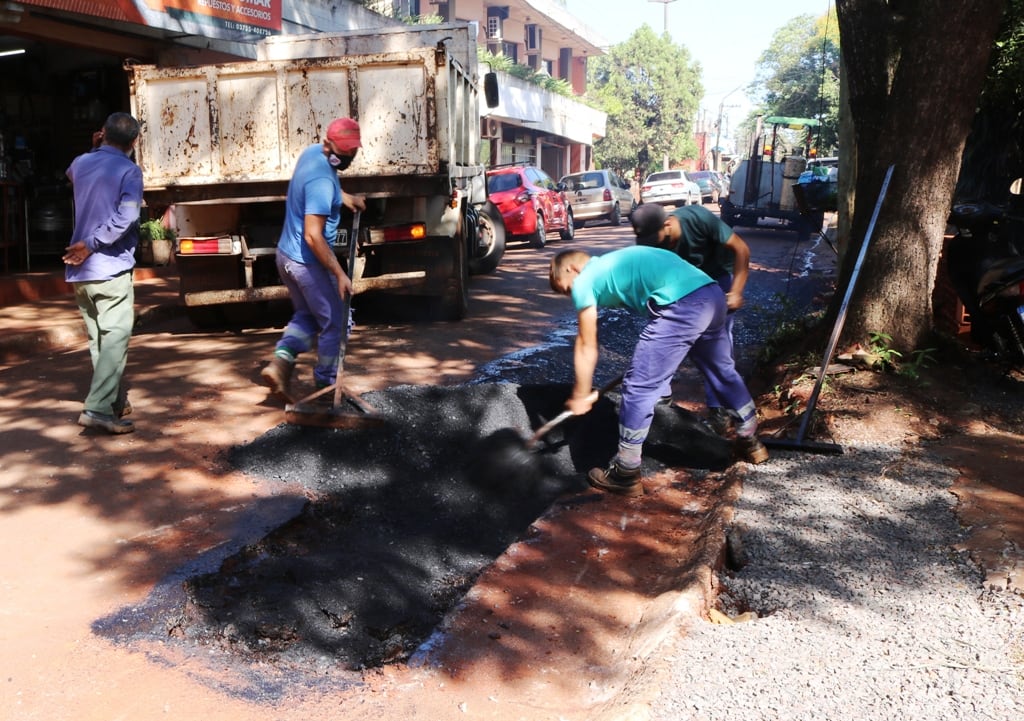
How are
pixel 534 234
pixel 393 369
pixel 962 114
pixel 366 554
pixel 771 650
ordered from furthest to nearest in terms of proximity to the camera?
1. pixel 534 234
2. pixel 393 369
3. pixel 962 114
4. pixel 366 554
5. pixel 771 650

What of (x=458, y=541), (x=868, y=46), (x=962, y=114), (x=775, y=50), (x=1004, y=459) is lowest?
(x=458, y=541)

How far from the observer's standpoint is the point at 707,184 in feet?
114

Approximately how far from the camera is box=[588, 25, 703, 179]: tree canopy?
165 ft

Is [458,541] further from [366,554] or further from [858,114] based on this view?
[858,114]

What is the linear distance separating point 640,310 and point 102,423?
327 centimetres

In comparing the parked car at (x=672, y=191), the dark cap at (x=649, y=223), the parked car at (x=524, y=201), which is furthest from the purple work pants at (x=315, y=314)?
the parked car at (x=672, y=191)

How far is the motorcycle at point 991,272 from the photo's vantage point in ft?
19.0

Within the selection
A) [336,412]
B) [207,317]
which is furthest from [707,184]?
[336,412]

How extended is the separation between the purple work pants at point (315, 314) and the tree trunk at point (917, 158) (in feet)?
11.0

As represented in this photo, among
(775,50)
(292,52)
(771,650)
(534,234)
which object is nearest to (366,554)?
(771,650)

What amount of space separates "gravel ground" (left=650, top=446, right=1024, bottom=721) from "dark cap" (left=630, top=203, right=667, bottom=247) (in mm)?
1617

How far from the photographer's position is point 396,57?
807 cm

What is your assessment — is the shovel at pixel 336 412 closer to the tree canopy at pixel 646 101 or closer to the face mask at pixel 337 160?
the face mask at pixel 337 160

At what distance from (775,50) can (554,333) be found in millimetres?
79558
